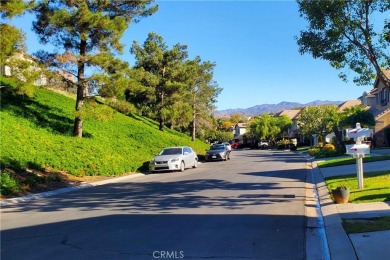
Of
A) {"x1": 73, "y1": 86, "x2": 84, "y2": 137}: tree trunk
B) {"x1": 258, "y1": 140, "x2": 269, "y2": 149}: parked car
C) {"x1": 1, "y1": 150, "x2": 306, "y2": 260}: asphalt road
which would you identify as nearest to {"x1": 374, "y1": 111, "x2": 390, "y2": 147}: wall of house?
{"x1": 73, "y1": 86, "x2": 84, "y2": 137}: tree trunk

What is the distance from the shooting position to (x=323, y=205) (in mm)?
11281

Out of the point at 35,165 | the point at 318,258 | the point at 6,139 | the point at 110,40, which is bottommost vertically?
the point at 318,258

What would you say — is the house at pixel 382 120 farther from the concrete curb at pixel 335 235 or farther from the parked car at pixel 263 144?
the concrete curb at pixel 335 235

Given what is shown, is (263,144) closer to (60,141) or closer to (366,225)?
(60,141)

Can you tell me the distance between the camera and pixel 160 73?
4322 cm

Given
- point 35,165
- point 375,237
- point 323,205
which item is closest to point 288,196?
point 323,205

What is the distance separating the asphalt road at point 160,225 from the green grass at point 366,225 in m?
0.87

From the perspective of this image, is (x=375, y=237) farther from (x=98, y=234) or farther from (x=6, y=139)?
(x=6, y=139)

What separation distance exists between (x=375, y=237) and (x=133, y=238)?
13.6 ft

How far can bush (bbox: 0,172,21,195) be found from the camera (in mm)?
14242

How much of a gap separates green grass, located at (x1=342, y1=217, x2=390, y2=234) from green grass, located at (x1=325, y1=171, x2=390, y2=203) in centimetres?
251

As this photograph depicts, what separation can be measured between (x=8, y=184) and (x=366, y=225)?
11.5 metres

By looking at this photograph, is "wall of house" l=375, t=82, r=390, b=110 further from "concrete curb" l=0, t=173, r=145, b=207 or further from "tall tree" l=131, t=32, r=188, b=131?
"concrete curb" l=0, t=173, r=145, b=207

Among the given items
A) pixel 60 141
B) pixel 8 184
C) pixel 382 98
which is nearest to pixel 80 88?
pixel 60 141
